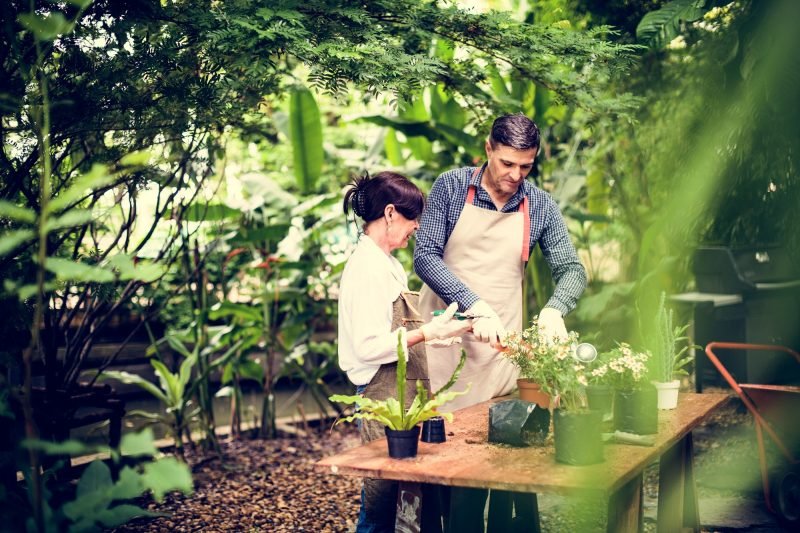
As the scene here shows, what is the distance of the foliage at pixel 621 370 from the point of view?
2.41 metres

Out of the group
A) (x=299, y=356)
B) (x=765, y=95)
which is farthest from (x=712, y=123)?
(x=299, y=356)

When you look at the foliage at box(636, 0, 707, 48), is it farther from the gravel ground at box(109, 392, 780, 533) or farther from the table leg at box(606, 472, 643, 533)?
the table leg at box(606, 472, 643, 533)

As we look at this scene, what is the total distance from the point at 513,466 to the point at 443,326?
551 mm

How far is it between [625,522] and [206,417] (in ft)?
11.6

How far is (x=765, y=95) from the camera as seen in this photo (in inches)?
179

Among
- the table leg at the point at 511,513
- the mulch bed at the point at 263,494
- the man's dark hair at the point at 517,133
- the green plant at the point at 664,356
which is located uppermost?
the man's dark hair at the point at 517,133

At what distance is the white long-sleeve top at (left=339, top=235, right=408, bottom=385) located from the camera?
7.92 feet

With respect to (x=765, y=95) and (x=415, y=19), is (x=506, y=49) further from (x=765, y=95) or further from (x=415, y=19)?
(x=765, y=95)

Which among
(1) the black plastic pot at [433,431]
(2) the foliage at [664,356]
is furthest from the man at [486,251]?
(1) the black plastic pot at [433,431]

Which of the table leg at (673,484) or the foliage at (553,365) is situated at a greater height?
the foliage at (553,365)

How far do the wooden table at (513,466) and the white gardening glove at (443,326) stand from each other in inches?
11.6

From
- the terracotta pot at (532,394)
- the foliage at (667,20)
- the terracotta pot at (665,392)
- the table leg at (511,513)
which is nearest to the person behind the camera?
the terracotta pot at (532,394)

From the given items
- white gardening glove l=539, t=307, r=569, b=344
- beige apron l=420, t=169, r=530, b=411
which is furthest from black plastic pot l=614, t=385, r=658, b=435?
beige apron l=420, t=169, r=530, b=411

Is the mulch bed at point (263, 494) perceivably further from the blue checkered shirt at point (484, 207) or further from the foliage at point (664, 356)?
the foliage at point (664, 356)
